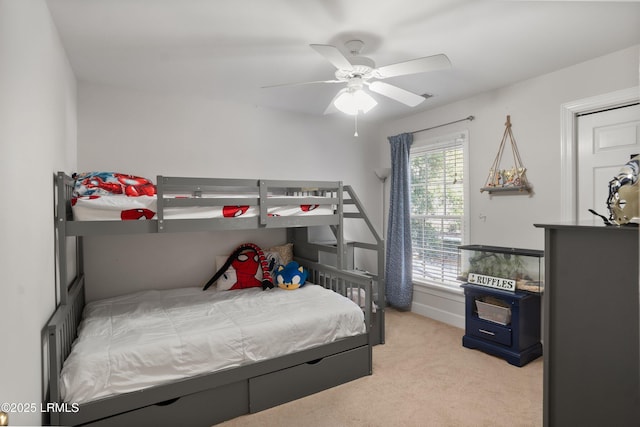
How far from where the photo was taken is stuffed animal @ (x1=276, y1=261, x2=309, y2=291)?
313 cm

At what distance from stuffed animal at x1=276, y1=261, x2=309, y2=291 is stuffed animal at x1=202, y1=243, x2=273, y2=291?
108mm

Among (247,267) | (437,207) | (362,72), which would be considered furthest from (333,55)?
(437,207)

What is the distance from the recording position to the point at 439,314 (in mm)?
3715

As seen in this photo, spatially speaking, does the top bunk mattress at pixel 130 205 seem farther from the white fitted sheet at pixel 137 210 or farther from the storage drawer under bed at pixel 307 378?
the storage drawer under bed at pixel 307 378

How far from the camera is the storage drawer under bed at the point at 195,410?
1797mm

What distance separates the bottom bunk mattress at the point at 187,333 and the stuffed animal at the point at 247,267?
235mm

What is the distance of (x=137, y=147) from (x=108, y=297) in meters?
Result: 1.35

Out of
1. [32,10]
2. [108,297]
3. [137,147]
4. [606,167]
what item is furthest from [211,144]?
[606,167]

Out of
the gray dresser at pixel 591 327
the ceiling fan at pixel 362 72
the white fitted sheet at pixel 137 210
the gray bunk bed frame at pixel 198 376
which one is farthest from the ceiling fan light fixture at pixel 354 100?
the gray dresser at pixel 591 327

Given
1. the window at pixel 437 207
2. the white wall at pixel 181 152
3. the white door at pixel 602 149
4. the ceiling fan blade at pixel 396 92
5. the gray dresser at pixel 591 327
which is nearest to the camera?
the gray dresser at pixel 591 327

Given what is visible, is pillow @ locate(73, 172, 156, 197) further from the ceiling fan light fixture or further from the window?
the window

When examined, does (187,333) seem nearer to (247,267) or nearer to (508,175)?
(247,267)

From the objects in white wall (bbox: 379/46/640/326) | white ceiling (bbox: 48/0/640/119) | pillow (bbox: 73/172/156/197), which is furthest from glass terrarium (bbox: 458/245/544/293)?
pillow (bbox: 73/172/156/197)

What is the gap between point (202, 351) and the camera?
198 centimetres
